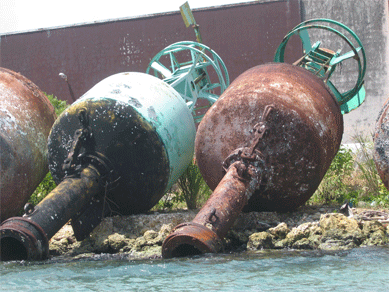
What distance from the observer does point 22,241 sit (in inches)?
186

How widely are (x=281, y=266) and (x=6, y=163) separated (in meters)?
3.60

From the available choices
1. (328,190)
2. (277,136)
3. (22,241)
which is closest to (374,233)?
(277,136)

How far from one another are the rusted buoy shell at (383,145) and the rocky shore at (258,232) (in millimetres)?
590

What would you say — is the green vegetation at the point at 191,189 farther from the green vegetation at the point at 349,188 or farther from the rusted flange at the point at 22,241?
the rusted flange at the point at 22,241

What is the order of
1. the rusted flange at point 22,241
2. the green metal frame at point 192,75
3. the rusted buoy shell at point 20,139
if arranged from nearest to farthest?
the rusted flange at point 22,241 → the rusted buoy shell at point 20,139 → the green metal frame at point 192,75

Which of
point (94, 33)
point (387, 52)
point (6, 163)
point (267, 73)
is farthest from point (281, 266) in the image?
point (94, 33)

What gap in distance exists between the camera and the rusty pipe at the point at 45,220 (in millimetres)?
4742

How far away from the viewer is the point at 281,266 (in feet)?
13.0

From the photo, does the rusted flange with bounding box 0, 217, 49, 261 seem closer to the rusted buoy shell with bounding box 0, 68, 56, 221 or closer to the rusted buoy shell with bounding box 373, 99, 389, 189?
the rusted buoy shell with bounding box 0, 68, 56, 221

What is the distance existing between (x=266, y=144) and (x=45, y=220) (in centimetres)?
245

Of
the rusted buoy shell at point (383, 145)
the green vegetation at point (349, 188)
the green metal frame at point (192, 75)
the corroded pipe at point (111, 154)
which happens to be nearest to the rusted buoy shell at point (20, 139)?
the corroded pipe at point (111, 154)

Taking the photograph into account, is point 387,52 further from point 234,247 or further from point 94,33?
point 234,247

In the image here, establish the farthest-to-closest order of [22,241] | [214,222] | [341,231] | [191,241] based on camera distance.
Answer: [341,231], [22,241], [214,222], [191,241]

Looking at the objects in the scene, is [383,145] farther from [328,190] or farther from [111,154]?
[111,154]
